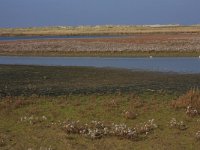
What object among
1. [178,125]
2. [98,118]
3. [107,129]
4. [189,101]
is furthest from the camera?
[189,101]

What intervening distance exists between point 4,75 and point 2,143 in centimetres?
2095

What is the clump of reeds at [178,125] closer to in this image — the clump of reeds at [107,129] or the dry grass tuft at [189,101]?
the clump of reeds at [107,129]

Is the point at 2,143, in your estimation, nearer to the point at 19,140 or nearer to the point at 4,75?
the point at 19,140

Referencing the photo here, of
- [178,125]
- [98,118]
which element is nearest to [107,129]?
[98,118]

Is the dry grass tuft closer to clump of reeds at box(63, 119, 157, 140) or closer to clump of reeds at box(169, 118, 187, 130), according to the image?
clump of reeds at box(169, 118, 187, 130)

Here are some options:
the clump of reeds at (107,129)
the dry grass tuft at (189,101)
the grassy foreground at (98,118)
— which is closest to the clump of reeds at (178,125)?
the grassy foreground at (98,118)

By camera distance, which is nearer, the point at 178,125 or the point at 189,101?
the point at 178,125

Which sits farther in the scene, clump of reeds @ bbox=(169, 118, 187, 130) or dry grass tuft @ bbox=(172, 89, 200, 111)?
dry grass tuft @ bbox=(172, 89, 200, 111)

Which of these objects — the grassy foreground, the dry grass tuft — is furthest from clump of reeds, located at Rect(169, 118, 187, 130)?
the dry grass tuft

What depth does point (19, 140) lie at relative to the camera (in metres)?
14.8

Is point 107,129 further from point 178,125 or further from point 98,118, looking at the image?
point 178,125

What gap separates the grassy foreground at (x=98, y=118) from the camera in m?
14.6

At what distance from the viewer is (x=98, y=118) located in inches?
696

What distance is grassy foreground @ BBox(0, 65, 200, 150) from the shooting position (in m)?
14.6
